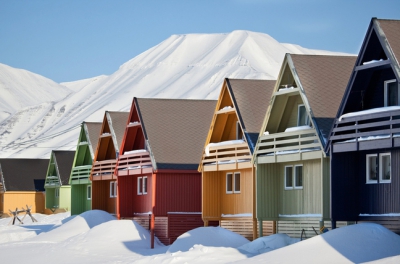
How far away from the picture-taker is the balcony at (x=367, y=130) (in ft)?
95.9

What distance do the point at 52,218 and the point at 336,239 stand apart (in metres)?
45.2

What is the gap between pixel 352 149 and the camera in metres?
30.9

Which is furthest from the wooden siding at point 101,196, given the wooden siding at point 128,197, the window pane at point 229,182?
the window pane at point 229,182

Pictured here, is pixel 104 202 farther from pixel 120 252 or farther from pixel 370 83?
pixel 370 83

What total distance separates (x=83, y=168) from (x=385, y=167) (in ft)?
103

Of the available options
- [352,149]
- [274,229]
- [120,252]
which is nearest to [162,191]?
[120,252]

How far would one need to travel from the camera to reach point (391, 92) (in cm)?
3105

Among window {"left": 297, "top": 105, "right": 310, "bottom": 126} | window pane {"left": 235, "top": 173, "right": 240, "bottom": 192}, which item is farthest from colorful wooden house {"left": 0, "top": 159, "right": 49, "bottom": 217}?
window {"left": 297, "top": 105, "right": 310, "bottom": 126}

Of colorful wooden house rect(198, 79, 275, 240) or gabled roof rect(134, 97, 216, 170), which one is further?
gabled roof rect(134, 97, 216, 170)

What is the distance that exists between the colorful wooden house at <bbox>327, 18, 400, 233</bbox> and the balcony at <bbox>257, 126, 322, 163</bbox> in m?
1.85

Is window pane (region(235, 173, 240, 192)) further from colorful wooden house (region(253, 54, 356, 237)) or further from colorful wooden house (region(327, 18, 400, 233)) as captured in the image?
colorful wooden house (region(327, 18, 400, 233))

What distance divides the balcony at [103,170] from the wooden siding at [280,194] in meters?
15.8

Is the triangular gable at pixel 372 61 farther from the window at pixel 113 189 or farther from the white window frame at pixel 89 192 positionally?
the white window frame at pixel 89 192

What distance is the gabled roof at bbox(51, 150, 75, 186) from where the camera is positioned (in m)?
74.8
